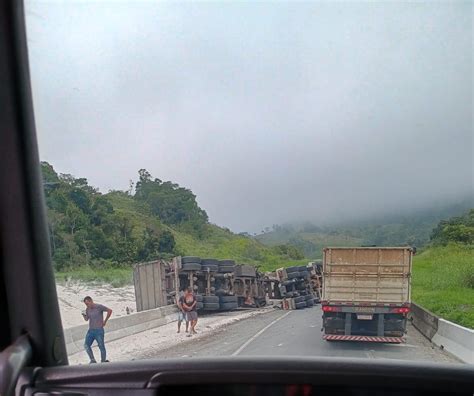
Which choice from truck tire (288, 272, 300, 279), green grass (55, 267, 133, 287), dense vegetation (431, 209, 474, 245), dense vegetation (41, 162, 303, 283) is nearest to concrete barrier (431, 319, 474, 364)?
dense vegetation (431, 209, 474, 245)

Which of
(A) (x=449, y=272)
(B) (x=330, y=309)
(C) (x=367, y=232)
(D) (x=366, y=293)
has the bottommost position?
(D) (x=366, y=293)

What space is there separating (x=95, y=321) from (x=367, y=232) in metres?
2.05

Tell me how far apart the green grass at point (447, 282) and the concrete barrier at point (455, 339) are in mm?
59

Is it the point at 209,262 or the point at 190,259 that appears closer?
the point at 190,259

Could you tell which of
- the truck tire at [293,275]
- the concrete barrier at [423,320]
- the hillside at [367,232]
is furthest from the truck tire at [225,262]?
the concrete barrier at [423,320]

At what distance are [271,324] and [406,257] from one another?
1.28 metres

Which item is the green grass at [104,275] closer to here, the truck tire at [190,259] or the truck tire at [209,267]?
the truck tire at [190,259]

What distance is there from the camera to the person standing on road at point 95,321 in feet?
15.1

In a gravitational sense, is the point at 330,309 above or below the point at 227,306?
below

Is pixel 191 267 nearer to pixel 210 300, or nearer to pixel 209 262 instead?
pixel 209 262

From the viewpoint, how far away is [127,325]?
515 centimetres

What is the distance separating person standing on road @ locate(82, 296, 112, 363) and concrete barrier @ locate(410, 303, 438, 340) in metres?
2.47

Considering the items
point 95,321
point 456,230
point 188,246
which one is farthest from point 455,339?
point 95,321

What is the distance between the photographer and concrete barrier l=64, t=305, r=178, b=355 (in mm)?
4371
